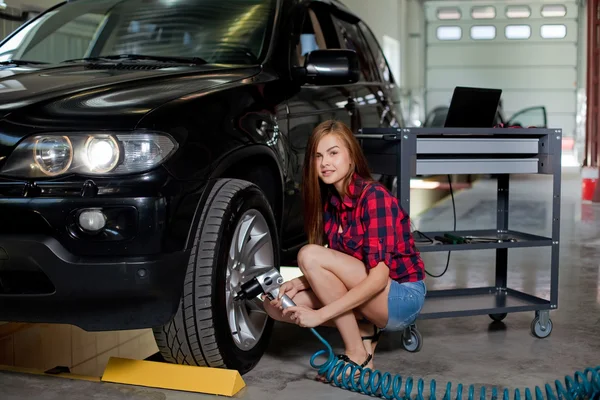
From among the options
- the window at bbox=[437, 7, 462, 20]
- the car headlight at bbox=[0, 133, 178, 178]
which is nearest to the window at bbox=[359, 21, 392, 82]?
the car headlight at bbox=[0, 133, 178, 178]

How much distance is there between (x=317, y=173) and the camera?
2729 mm

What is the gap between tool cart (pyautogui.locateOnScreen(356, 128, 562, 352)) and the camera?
116 inches

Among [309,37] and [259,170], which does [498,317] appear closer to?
[259,170]

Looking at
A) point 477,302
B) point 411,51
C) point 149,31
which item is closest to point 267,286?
point 477,302

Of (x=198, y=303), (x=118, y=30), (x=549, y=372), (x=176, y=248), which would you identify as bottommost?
(x=549, y=372)

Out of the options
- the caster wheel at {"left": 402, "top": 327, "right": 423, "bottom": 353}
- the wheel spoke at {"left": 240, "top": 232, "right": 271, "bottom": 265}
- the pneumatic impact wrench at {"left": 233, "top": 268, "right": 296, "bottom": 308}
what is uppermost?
the wheel spoke at {"left": 240, "top": 232, "right": 271, "bottom": 265}

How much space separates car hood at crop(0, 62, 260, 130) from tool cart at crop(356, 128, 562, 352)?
2.09ft

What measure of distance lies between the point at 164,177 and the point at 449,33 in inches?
682

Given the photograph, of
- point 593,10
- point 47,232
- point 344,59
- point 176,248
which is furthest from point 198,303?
point 593,10

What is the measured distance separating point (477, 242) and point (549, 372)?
1.96 ft

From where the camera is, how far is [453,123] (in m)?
3.26

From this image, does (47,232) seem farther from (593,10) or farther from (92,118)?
(593,10)

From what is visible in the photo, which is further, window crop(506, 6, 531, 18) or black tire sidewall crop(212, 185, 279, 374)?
window crop(506, 6, 531, 18)

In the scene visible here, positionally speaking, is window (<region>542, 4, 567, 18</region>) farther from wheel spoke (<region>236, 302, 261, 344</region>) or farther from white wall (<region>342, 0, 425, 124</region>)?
wheel spoke (<region>236, 302, 261, 344</region>)
